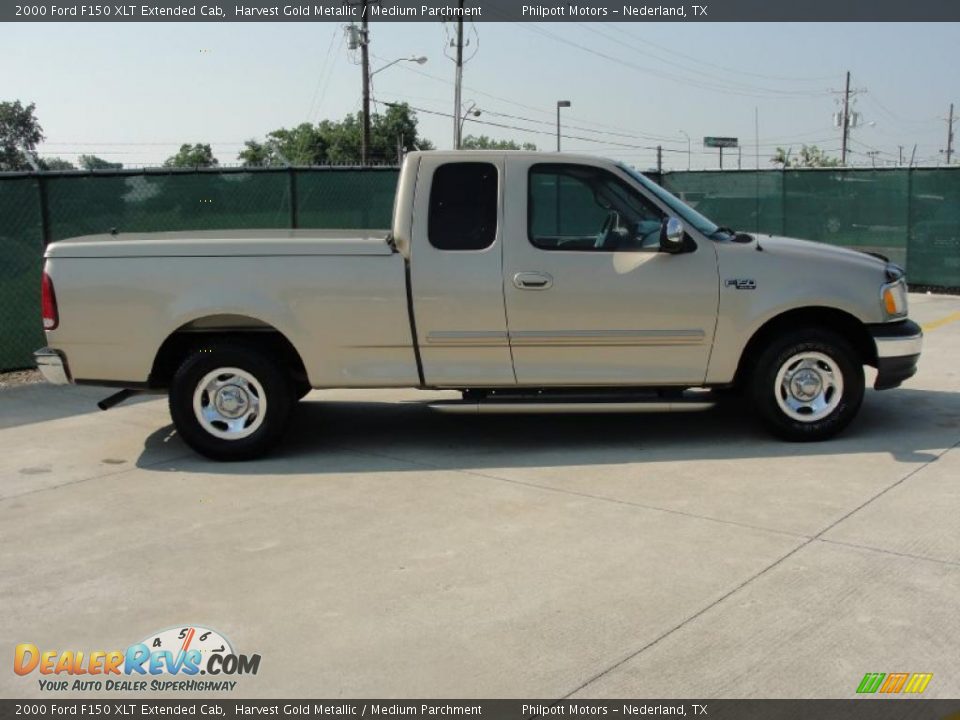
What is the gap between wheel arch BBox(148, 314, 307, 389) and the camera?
21.4 ft

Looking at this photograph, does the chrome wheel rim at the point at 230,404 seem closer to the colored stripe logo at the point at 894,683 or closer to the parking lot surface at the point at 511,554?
the parking lot surface at the point at 511,554

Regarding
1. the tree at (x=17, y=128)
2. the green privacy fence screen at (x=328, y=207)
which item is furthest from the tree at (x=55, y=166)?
the tree at (x=17, y=128)

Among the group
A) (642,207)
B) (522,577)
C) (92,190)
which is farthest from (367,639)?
(92,190)

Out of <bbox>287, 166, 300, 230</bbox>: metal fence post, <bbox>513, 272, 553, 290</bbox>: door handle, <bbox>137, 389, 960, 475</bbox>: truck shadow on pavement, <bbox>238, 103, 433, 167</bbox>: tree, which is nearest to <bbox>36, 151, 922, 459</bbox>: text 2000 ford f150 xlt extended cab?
<bbox>513, 272, 553, 290</bbox>: door handle

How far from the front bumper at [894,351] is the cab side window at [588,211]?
66.9 inches

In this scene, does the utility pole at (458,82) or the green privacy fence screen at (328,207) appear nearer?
the green privacy fence screen at (328,207)

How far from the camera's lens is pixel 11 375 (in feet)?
32.4

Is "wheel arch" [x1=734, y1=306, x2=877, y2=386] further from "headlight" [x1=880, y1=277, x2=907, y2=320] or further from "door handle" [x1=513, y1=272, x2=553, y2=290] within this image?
"door handle" [x1=513, y1=272, x2=553, y2=290]

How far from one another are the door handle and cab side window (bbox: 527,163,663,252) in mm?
231

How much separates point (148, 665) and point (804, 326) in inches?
188

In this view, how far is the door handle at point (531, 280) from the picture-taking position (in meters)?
6.45
